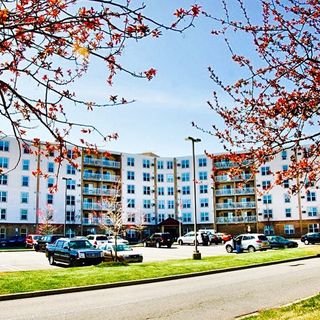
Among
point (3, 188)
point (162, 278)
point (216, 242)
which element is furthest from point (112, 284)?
point (3, 188)

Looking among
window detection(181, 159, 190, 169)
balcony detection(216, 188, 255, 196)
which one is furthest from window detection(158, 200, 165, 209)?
balcony detection(216, 188, 255, 196)

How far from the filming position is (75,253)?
23.4 meters

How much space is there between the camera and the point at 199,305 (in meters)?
11.0

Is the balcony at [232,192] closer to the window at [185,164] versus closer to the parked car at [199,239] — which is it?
the window at [185,164]

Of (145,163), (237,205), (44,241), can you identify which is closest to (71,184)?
(145,163)

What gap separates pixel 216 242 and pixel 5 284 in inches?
1606

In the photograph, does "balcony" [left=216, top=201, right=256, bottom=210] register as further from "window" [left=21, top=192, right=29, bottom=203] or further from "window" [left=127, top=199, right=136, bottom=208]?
"window" [left=21, top=192, right=29, bottom=203]

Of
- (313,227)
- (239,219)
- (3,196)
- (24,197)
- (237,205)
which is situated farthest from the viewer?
(237,205)

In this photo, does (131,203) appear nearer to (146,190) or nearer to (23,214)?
(146,190)

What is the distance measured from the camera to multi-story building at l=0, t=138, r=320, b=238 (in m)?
60.3

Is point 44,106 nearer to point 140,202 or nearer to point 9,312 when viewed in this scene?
point 9,312

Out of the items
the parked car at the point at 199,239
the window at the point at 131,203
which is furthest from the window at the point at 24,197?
the parked car at the point at 199,239

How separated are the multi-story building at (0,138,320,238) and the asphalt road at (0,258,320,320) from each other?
144 ft

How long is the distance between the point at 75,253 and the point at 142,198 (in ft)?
165
